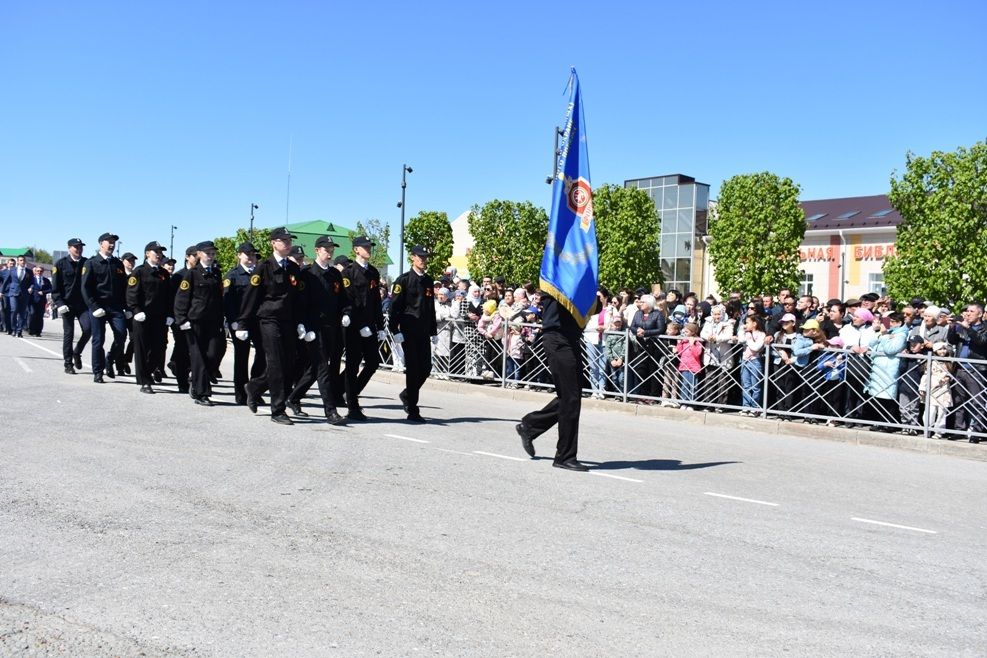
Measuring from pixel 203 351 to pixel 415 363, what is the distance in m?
2.74

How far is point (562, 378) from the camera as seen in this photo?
326 inches

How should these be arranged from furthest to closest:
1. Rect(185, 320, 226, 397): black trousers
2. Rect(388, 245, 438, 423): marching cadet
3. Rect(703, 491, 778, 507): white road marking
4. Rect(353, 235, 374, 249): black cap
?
1. Rect(185, 320, 226, 397): black trousers
2. Rect(388, 245, 438, 423): marching cadet
3. Rect(353, 235, 374, 249): black cap
4. Rect(703, 491, 778, 507): white road marking

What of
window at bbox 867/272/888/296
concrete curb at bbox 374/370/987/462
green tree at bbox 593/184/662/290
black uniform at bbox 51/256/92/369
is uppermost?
green tree at bbox 593/184/662/290

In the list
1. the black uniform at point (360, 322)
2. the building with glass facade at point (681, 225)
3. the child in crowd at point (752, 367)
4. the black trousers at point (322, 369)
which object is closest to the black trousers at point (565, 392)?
the black trousers at point (322, 369)

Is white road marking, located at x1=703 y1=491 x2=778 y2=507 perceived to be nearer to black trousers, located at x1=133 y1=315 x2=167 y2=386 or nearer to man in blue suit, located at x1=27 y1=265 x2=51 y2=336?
black trousers, located at x1=133 y1=315 x2=167 y2=386

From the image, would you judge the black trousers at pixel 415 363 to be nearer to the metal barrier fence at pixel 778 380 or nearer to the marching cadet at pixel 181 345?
the marching cadet at pixel 181 345

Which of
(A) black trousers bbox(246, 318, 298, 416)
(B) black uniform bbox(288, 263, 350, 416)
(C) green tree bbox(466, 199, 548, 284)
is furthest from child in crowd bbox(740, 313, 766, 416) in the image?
(C) green tree bbox(466, 199, 548, 284)

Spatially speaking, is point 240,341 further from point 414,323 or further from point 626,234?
point 626,234

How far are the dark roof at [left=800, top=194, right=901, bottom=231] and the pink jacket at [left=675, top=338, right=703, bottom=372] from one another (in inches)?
1926

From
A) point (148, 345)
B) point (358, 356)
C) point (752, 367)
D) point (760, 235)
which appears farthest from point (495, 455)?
point (760, 235)

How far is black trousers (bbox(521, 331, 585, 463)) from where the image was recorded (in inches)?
323

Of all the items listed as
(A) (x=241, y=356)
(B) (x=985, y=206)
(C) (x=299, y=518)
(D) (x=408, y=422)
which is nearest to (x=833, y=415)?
(D) (x=408, y=422)

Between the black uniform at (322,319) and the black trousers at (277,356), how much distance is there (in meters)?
0.32

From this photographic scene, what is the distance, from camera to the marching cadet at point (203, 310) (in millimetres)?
11625
